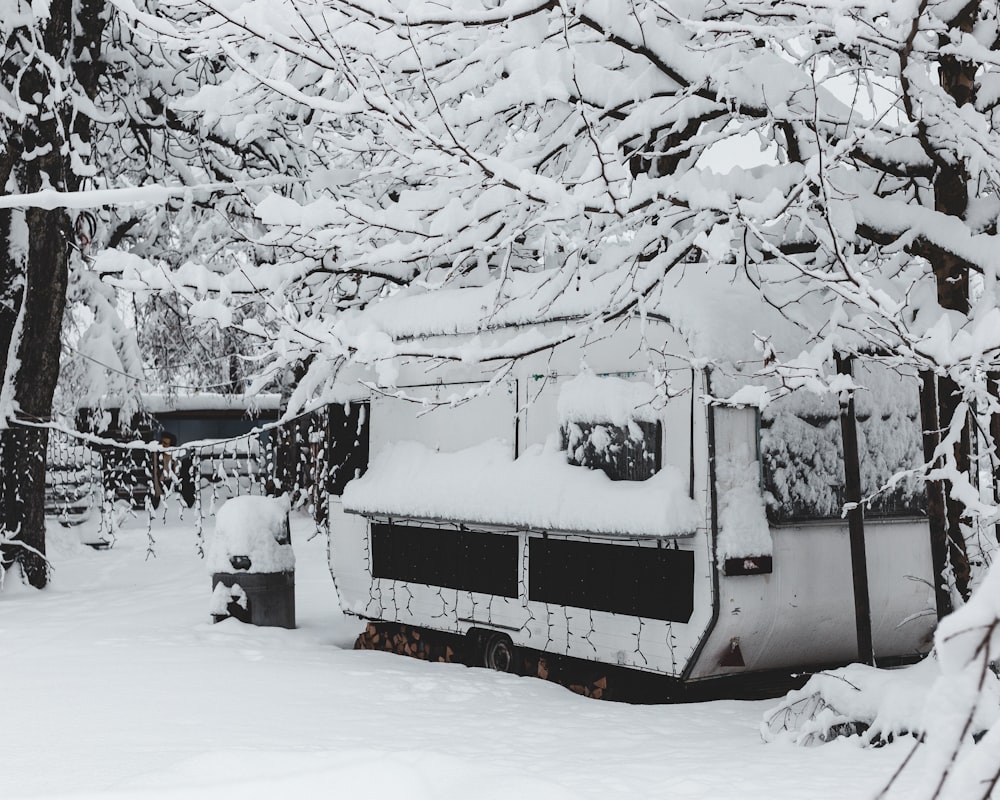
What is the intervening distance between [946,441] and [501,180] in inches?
84.7


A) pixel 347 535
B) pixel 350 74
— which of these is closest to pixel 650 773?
pixel 350 74

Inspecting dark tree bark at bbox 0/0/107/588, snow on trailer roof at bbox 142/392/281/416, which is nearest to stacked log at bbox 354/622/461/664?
dark tree bark at bbox 0/0/107/588

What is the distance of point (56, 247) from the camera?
1131 cm

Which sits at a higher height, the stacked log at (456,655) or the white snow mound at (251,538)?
the white snow mound at (251,538)

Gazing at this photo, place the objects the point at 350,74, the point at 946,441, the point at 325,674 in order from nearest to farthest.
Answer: the point at 350,74 → the point at 946,441 → the point at 325,674

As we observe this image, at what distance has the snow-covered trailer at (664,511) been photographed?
19.4ft

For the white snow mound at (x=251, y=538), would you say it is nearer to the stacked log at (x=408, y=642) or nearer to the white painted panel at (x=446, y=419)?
the stacked log at (x=408, y=642)

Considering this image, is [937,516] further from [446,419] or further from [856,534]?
[446,419]

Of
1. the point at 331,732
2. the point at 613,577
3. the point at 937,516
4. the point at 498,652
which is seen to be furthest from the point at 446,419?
the point at 937,516

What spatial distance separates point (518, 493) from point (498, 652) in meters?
1.20

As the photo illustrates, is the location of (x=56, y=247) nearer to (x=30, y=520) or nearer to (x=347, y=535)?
(x=30, y=520)

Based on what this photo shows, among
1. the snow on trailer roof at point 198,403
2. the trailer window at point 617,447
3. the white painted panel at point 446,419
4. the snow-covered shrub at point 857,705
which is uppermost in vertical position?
the snow on trailer roof at point 198,403

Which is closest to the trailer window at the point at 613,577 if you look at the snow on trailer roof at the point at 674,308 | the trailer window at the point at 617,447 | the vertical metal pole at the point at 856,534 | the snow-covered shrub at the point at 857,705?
the trailer window at the point at 617,447

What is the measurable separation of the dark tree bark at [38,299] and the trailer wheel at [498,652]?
564 centimetres
